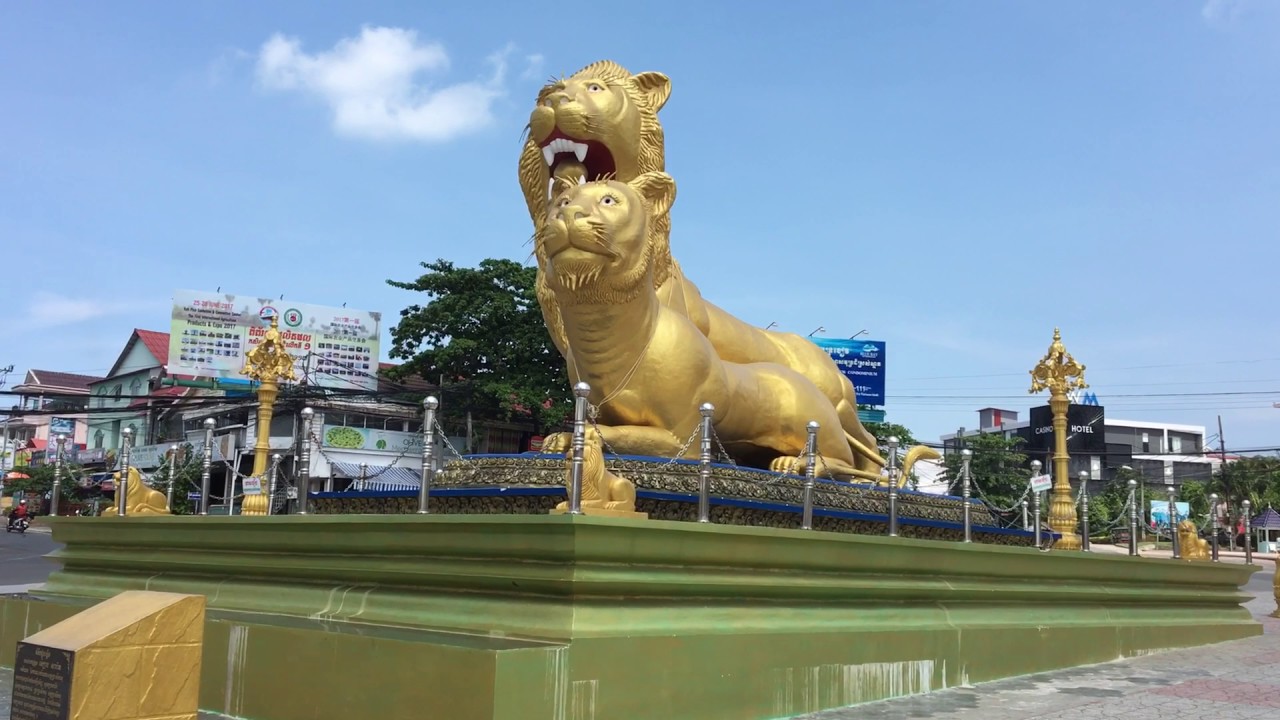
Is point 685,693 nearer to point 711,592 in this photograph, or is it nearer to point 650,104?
point 711,592

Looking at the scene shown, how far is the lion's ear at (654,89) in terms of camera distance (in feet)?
25.3

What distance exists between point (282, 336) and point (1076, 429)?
26719mm

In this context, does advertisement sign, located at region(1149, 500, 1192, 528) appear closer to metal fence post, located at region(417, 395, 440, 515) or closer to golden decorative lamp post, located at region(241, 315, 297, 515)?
metal fence post, located at region(417, 395, 440, 515)

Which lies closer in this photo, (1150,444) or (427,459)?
(427,459)

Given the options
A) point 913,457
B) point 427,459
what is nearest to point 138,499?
point 427,459

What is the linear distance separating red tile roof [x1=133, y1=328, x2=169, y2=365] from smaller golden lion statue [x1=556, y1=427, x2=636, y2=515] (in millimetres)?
35943

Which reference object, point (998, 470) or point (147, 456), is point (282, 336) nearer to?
point (147, 456)

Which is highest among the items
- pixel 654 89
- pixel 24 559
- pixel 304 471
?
pixel 654 89

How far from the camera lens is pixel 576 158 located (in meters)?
7.42

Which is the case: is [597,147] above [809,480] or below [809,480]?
above

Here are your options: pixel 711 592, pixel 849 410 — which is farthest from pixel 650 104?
pixel 711 592

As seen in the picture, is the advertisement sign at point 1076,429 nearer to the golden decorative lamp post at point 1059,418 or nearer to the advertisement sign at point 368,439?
the advertisement sign at point 368,439

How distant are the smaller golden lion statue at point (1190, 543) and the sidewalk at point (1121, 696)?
2357 millimetres

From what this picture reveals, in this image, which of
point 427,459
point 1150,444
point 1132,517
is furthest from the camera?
point 1150,444
